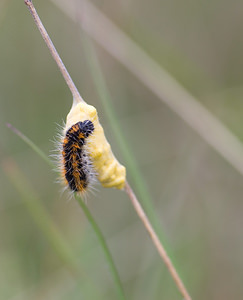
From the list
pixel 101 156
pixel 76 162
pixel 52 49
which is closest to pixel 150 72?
pixel 76 162

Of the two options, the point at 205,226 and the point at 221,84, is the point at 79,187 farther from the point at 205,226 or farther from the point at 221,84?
the point at 221,84

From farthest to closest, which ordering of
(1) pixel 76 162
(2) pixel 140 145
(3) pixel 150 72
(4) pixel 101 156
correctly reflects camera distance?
(2) pixel 140 145 → (3) pixel 150 72 → (1) pixel 76 162 → (4) pixel 101 156

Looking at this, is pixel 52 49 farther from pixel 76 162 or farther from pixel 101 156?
pixel 76 162

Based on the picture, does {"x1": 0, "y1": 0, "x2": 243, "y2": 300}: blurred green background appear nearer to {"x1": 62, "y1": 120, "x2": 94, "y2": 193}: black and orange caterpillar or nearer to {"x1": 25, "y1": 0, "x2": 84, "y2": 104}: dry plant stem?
{"x1": 62, "y1": 120, "x2": 94, "y2": 193}: black and orange caterpillar

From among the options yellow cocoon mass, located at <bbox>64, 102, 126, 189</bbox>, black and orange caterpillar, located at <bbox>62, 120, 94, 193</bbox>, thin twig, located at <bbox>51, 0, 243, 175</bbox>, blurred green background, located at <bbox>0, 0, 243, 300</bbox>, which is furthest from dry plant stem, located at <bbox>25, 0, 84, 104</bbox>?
blurred green background, located at <bbox>0, 0, 243, 300</bbox>

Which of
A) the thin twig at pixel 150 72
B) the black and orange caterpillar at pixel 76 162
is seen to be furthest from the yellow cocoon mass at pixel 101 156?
the thin twig at pixel 150 72

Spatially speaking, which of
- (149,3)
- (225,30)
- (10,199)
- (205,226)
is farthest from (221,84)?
(10,199)
